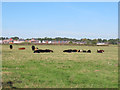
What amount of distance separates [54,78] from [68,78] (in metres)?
0.70

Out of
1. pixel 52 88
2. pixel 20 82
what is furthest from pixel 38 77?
pixel 52 88

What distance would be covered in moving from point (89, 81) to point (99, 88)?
1095 millimetres

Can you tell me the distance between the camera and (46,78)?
9.62 m

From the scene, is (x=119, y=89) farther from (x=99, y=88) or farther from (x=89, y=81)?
(x=89, y=81)

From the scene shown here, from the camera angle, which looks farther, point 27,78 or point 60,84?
point 27,78

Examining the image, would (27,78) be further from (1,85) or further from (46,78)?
(1,85)

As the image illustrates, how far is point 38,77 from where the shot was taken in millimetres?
9836

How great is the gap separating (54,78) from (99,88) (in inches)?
99.3

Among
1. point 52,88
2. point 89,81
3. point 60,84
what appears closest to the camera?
point 52,88

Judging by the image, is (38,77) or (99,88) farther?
(38,77)

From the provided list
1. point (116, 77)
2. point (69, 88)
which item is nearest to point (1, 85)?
point (69, 88)

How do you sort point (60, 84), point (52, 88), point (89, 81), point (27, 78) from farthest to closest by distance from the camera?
point (27, 78) < point (89, 81) < point (60, 84) < point (52, 88)

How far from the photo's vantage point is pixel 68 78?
967cm

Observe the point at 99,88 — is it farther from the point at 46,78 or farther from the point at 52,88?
the point at 46,78
